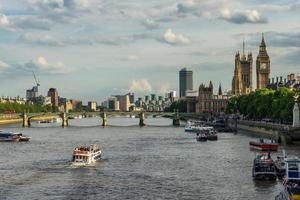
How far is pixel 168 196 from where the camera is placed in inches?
2251

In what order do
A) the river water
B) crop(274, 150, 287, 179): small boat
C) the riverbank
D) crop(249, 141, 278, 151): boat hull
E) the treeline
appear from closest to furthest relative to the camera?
the river water, crop(274, 150, 287, 179): small boat, crop(249, 141, 278, 151): boat hull, the riverbank, the treeline

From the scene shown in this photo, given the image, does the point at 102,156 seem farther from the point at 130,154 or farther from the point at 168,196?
the point at 168,196

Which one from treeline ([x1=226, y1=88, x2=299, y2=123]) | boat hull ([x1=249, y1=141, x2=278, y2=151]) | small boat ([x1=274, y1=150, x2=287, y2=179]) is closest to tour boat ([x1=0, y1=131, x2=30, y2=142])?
treeline ([x1=226, y1=88, x2=299, y2=123])

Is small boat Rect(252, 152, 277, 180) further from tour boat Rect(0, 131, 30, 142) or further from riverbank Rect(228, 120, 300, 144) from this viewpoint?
tour boat Rect(0, 131, 30, 142)

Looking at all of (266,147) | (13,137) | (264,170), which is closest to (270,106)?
(13,137)

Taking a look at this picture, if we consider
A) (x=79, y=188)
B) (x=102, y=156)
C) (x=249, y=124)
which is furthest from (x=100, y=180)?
(x=249, y=124)

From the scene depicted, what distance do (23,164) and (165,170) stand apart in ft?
55.7

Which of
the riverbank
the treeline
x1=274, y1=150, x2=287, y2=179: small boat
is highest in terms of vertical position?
the treeline

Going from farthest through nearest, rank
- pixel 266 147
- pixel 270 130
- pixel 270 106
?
1. pixel 270 106
2. pixel 270 130
3. pixel 266 147


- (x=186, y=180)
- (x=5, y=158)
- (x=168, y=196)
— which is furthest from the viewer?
(x=5, y=158)

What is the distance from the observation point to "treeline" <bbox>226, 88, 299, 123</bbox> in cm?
13238

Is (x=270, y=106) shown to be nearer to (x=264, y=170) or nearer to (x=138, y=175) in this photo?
(x=138, y=175)

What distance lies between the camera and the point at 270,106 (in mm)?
151250

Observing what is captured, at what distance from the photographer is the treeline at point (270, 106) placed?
434ft
